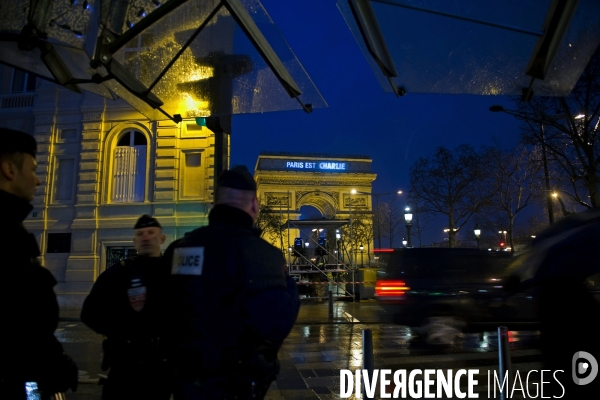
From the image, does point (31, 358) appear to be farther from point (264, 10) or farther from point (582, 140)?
Result: point (582, 140)

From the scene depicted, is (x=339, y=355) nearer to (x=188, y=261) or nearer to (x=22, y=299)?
(x=188, y=261)

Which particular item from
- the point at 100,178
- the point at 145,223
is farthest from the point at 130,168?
the point at 145,223

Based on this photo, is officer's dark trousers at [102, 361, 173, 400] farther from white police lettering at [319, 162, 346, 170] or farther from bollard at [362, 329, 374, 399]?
white police lettering at [319, 162, 346, 170]

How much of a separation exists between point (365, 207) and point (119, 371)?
174 ft

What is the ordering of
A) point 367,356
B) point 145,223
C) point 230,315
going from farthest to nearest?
point 367,356 < point 145,223 < point 230,315

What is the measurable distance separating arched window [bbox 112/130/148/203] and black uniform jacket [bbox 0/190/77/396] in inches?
672

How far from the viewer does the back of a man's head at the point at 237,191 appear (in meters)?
2.40

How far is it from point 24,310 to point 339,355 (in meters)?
7.86

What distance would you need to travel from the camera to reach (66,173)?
Result: 18859 mm

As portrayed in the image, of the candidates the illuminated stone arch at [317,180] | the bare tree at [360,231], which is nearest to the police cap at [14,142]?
the bare tree at [360,231]

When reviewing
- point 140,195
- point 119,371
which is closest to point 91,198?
point 140,195

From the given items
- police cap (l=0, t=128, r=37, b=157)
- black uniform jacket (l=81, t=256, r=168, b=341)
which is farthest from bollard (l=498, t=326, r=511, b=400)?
police cap (l=0, t=128, r=37, b=157)

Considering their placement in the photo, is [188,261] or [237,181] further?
[237,181]

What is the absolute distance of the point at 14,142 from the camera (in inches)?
87.0
